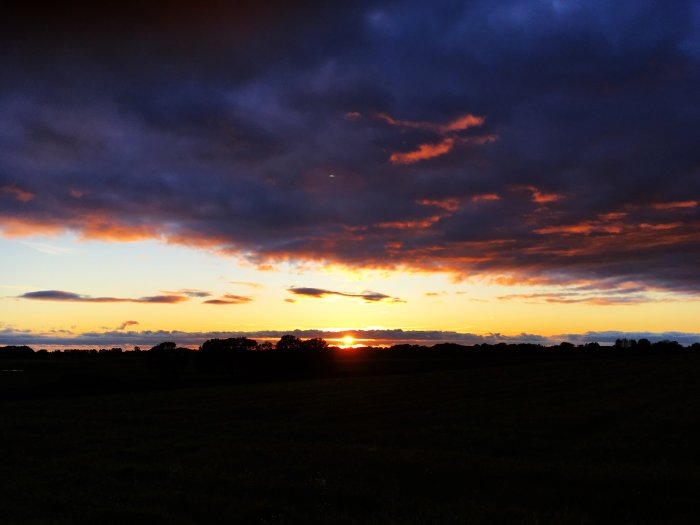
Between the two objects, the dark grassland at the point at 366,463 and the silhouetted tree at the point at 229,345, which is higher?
the silhouetted tree at the point at 229,345

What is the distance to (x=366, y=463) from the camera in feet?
75.1

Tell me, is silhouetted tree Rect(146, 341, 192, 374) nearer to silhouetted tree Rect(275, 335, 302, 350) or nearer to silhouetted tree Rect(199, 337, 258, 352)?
silhouetted tree Rect(199, 337, 258, 352)

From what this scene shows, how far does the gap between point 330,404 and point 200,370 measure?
9138cm

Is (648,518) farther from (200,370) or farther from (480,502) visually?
(200,370)

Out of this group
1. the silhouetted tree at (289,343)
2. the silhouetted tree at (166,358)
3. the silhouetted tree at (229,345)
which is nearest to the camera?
the silhouetted tree at (166,358)

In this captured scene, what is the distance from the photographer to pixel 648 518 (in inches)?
616

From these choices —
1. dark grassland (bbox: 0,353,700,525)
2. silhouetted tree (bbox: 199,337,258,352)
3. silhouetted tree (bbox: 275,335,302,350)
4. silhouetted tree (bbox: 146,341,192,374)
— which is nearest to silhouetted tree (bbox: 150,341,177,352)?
silhouetted tree (bbox: 146,341,192,374)

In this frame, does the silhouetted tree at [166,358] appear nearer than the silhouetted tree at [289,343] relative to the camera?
Yes

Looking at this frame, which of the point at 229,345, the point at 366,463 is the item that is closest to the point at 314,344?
the point at 229,345

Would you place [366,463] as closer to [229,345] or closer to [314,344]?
[229,345]

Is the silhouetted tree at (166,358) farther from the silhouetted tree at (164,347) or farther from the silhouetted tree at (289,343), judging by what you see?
the silhouetted tree at (289,343)

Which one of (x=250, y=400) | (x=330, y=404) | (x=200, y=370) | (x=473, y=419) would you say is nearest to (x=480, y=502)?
(x=473, y=419)

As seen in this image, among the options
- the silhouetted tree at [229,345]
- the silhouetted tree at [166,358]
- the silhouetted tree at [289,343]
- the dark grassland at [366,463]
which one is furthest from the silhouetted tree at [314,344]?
the dark grassland at [366,463]

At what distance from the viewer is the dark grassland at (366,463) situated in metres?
16.4
